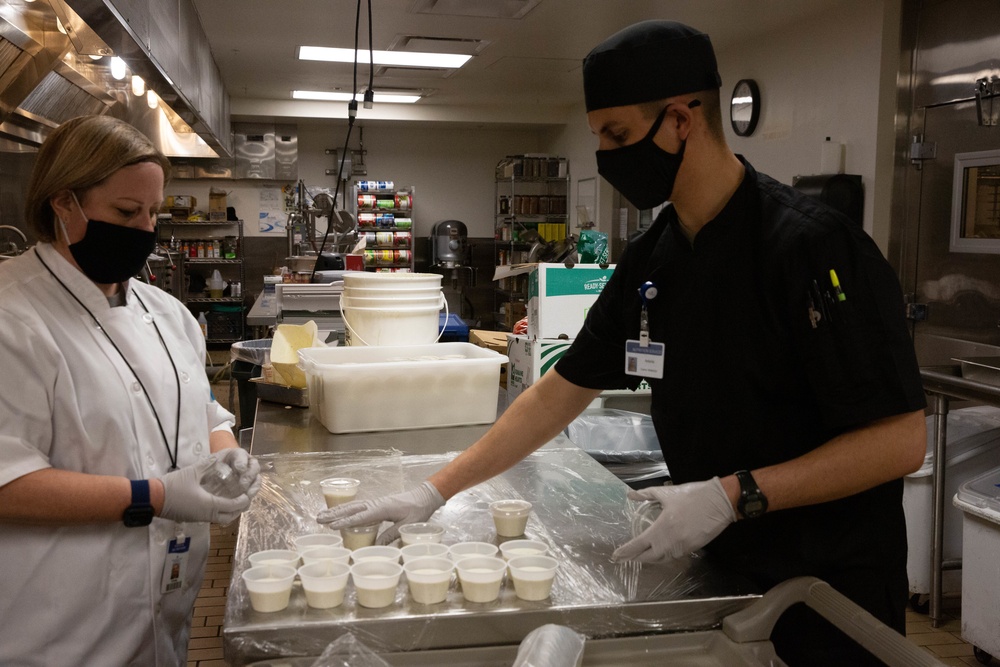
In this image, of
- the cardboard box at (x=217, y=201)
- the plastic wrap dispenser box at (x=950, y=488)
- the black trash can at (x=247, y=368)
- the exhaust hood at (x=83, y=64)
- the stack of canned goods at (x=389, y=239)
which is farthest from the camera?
the stack of canned goods at (x=389, y=239)

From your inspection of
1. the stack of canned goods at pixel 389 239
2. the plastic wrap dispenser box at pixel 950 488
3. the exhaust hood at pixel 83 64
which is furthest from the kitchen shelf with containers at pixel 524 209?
the plastic wrap dispenser box at pixel 950 488

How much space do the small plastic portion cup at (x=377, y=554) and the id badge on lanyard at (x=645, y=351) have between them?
0.55 metres

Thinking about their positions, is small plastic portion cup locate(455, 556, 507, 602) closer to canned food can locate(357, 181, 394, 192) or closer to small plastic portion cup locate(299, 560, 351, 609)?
small plastic portion cup locate(299, 560, 351, 609)

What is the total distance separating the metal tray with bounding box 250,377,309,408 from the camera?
2.59 meters

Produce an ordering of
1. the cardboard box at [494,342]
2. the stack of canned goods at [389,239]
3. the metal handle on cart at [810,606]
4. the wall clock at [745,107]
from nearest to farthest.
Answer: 1. the metal handle on cart at [810,606]
2. the cardboard box at [494,342]
3. the wall clock at [745,107]
4. the stack of canned goods at [389,239]

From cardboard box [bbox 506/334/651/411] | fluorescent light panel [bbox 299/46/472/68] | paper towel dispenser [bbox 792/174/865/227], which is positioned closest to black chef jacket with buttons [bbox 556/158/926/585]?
cardboard box [bbox 506/334/651/411]

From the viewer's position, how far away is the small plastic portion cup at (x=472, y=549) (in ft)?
4.40

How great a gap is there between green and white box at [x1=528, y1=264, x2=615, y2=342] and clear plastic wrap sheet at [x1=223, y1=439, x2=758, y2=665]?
1.02m

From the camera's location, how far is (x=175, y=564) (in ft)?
5.32

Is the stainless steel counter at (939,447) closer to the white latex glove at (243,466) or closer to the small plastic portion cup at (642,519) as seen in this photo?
the small plastic portion cup at (642,519)

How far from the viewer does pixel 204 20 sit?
6.21m

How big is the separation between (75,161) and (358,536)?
86 centimetres

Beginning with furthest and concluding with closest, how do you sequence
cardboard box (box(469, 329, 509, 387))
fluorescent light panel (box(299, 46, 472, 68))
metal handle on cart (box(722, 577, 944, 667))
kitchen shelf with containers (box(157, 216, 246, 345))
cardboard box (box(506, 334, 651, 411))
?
kitchen shelf with containers (box(157, 216, 246, 345))
fluorescent light panel (box(299, 46, 472, 68))
cardboard box (box(469, 329, 509, 387))
cardboard box (box(506, 334, 651, 411))
metal handle on cart (box(722, 577, 944, 667))

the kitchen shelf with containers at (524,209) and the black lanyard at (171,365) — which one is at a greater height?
the kitchen shelf with containers at (524,209)
